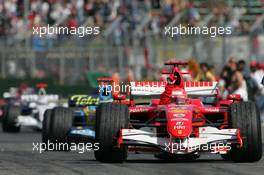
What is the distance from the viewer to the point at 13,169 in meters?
11.6

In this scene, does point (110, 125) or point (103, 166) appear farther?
point (110, 125)

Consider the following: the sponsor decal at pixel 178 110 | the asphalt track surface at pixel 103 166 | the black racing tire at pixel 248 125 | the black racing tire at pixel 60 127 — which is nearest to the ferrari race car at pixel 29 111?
the black racing tire at pixel 60 127

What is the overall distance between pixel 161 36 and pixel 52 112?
13.5 meters

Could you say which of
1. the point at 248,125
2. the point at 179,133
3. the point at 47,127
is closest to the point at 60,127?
the point at 47,127

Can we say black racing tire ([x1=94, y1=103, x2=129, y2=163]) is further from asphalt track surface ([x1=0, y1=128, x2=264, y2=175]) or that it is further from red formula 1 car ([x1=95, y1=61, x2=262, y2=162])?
asphalt track surface ([x1=0, y1=128, x2=264, y2=175])

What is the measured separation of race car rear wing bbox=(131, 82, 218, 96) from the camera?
1415 centimetres

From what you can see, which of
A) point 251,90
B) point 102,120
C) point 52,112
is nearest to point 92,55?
point 251,90

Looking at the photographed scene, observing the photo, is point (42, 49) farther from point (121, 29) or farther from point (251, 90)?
point (251, 90)

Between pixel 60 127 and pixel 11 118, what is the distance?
749 cm

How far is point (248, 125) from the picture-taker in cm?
1222

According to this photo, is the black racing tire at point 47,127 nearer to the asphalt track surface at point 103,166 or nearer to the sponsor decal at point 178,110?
the asphalt track surface at point 103,166

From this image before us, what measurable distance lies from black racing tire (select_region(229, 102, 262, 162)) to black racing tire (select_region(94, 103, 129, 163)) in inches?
51.0

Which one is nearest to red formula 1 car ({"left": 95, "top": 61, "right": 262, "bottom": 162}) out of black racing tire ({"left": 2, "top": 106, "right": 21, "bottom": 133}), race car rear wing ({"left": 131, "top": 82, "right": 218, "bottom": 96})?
race car rear wing ({"left": 131, "top": 82, "right": 218, "bottom": 96})

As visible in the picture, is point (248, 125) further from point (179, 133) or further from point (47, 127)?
point (47, 127)
